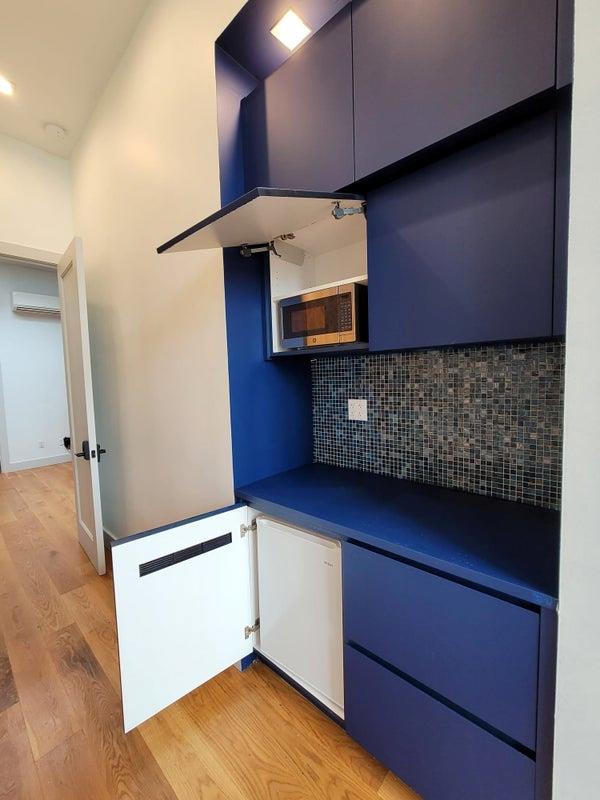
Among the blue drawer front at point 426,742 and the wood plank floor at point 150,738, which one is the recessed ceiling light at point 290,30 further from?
the wood plank floor at point 150,738

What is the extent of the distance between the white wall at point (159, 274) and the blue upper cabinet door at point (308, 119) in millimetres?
215

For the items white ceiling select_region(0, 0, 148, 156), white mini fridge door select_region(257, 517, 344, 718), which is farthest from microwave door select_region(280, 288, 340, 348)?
white ceiling select_region(0, 0, 148, 156)

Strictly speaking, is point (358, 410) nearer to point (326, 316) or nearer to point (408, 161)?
point (326, 316)

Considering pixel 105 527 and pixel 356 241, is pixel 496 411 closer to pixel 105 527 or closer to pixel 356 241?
pixel 356 241

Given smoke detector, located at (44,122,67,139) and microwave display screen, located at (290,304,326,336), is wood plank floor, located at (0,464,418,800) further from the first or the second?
smoke detector, located at (44,122,67,139)

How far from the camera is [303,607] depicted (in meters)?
1.28

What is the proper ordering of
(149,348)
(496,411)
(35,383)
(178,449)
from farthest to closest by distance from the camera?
(35,383)
(149,348)
(178,449)
(496,411)

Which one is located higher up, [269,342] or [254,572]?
[269,342]

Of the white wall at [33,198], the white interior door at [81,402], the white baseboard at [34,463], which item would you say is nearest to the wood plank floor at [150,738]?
the white interior door at [81,402]

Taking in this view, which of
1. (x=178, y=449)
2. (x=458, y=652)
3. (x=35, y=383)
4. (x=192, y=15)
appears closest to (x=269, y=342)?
(x=178, y=449)

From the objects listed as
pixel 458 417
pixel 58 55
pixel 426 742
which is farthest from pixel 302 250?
pixel 58 55

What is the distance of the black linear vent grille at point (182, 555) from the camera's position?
3.68 ft

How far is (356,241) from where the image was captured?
150 centimetres

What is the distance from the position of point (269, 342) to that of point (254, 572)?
1038 mm
